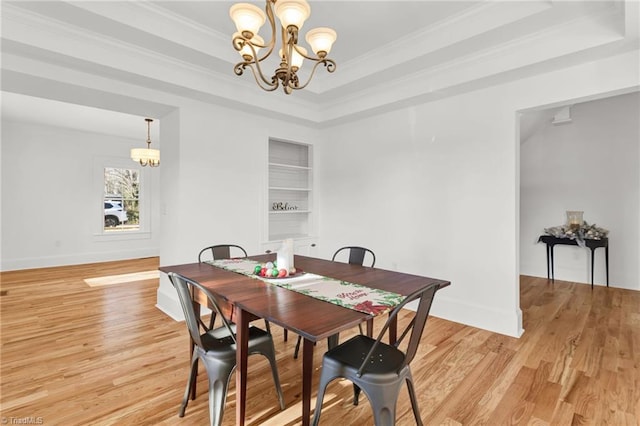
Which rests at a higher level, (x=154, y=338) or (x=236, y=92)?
(x=236, y=92)

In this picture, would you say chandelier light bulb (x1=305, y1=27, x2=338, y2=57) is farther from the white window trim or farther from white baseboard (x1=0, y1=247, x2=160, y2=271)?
white baseboard (x1=0, y1=247, x2=160, y2=271)

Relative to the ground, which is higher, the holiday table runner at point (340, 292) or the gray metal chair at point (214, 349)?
the holiday table runner at point (340, 292)

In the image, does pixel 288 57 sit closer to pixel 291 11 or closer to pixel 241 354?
pixel 291 11

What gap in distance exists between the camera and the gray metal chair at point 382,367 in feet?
4.69

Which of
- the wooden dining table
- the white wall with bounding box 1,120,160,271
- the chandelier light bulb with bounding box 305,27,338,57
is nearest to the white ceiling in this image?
the chandelier light bulb with bounding box 305,27,338,57

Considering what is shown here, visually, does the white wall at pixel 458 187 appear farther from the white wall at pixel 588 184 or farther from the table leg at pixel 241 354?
the white wall at pixel 588 184

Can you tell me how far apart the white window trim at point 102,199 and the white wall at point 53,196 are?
0.07 ft

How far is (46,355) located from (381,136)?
4.13 metres

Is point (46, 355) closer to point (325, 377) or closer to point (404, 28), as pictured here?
point (325, 377)

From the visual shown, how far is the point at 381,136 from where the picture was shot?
4.09 meters

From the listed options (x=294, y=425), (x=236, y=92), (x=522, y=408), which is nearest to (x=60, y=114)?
(x=236, y=92)

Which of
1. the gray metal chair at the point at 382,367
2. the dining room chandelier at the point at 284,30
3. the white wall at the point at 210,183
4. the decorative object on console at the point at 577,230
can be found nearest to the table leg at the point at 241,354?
the gray metal chair at the point at 382,367

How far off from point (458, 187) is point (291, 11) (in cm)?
254

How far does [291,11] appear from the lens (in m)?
1.70
